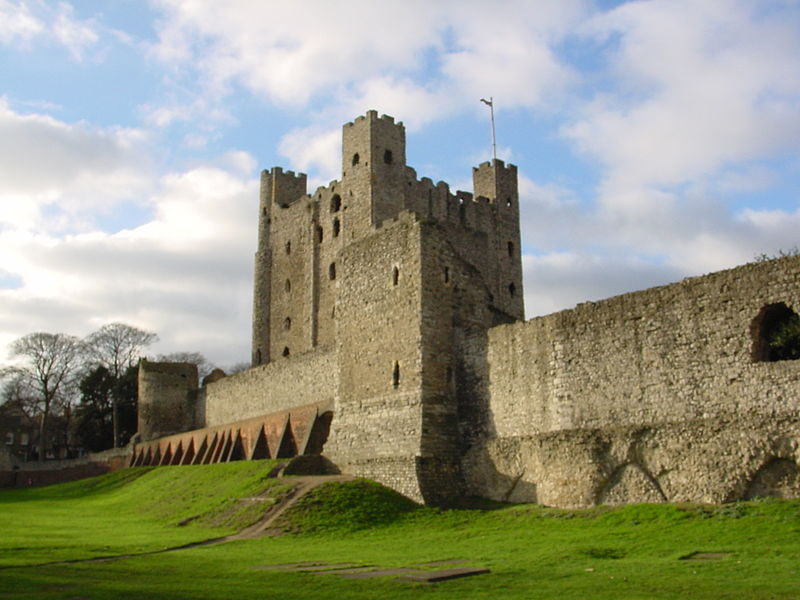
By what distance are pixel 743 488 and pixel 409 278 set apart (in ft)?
38.7

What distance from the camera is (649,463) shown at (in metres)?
19.0

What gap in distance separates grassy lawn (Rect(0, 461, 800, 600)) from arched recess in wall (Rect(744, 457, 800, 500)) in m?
0.42

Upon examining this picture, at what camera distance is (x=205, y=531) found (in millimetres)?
21688

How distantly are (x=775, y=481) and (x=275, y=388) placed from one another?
2723 cm

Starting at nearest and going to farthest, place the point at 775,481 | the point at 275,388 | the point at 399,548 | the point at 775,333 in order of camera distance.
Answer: the point at 775,481 < the point at 399,548 < the point at 775,333 < the point at 275,388

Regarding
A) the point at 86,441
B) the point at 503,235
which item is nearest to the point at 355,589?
the point at 503,235

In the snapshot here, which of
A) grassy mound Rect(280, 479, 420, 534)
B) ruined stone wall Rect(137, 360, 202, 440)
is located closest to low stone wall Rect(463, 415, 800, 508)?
grassy mound Rect(280, 479, 420, 534)

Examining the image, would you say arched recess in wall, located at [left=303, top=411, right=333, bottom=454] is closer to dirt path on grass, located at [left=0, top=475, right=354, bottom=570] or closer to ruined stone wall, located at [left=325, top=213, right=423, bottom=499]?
ruined stone wall, located at [left=325, top=213, right=423, bottom=499]

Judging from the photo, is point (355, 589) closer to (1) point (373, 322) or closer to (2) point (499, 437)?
(2) point (499, 437)

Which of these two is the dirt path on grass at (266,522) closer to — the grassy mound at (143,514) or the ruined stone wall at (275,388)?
the grassy mound at (143,514)

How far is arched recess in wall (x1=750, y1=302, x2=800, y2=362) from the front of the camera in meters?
17.8

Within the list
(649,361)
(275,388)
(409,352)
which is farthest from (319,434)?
(649,361)

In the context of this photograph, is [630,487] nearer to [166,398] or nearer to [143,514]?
[143,514]

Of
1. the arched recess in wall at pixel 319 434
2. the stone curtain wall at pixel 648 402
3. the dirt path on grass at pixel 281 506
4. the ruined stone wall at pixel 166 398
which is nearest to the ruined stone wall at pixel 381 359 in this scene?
the dirt path on grass at pixel 281 506
